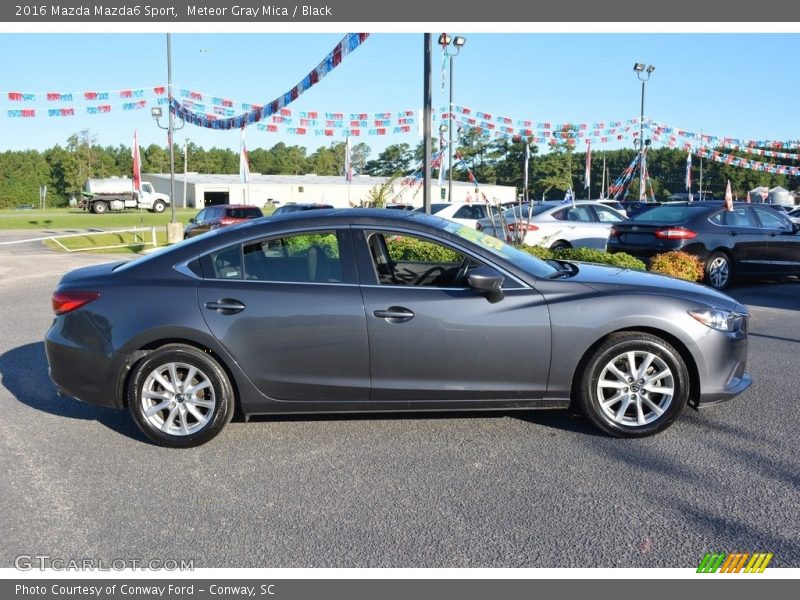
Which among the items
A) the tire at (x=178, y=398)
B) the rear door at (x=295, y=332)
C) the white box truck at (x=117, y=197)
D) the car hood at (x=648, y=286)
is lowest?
the tire at (x=178, y=398)

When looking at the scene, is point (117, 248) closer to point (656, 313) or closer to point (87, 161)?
point (656, 313)

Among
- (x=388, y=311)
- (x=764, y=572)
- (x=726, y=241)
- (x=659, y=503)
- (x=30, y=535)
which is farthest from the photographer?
(x=726, y=241)

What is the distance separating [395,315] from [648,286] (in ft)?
5.82

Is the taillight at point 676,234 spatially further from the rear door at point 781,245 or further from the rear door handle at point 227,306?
the rear door handle at point 227,306

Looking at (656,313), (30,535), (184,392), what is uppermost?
(656,313)

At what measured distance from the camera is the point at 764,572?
3.24 meters

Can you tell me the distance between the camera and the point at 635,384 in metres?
4.82

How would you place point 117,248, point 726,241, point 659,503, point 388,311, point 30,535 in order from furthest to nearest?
1. point 117,248
2. point 726,241
3. point 388,311
4. point 659,503
5. point 30,535

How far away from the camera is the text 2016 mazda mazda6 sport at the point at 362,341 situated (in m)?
4.74

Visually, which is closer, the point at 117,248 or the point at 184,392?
the point at 184,392

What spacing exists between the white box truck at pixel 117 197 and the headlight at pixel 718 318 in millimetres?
51400

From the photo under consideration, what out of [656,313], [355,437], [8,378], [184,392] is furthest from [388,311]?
[8,378]

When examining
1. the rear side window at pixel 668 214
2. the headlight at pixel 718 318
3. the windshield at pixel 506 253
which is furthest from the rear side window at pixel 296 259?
the rear side window at pixel 668 214

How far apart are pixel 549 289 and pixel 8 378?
493 centimetres
